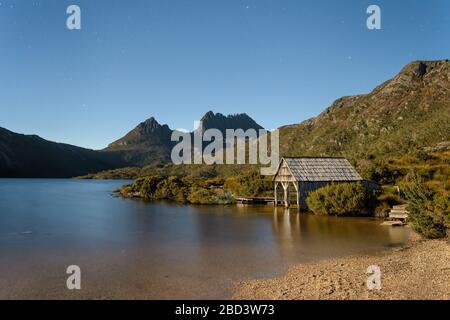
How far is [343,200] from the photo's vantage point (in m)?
31.7

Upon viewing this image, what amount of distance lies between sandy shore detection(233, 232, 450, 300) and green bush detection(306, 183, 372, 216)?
556 inches

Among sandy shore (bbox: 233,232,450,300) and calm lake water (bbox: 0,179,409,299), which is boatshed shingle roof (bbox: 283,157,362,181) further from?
sandy shore (bbox: 233,232,450,300)

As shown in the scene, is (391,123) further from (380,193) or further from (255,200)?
(380,193)

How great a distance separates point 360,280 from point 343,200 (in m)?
19.4

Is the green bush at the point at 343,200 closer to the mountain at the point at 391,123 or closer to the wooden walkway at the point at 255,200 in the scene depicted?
the wooden walkway at the point at 255,200

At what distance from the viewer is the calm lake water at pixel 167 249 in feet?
44.1

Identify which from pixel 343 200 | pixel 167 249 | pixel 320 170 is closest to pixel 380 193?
pixel 343 200

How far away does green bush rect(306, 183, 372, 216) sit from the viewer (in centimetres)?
3150

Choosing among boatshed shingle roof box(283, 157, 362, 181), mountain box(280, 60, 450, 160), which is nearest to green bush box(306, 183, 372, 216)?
boatshed shingle roof box(283, 157, 362, 181)

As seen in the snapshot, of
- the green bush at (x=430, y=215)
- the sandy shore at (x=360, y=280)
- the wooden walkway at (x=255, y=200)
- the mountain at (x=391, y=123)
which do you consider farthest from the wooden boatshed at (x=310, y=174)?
the mountain at (x=391, y=123)

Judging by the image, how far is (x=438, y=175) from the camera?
140ft

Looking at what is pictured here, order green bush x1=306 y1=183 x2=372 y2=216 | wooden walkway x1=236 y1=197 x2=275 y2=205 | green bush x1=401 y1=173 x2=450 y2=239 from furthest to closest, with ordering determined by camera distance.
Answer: wooden walkway x1=236 y1=197 x2=275 y2=205
green bush x1=306 y1=183 x2=372 y2=216
green bush x1=401 y1=173 x2=450 y2=239
